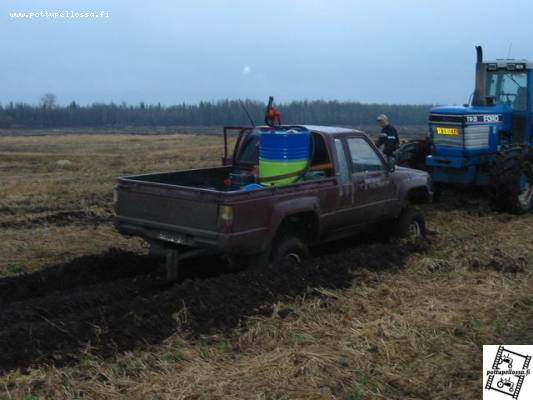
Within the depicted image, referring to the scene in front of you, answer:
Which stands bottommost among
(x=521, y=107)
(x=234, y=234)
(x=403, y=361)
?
(x=403, y=361)

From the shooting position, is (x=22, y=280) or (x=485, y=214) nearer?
(x=22, y=280)

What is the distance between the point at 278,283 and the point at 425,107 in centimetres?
9932

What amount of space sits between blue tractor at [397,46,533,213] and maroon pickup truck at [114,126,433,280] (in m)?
2.88

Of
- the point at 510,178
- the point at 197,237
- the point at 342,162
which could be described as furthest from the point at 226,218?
the point at 510,178

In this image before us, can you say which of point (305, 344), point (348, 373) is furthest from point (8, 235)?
point (348, 373)

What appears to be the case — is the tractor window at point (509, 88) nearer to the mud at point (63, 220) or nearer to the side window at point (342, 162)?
the side window at point (342, 162)

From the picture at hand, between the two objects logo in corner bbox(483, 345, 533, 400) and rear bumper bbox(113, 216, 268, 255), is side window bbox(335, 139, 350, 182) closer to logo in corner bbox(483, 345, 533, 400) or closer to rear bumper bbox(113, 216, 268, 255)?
rear bumper bbox(113, 216, 268, 255)

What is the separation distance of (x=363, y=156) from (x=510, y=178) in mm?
3971

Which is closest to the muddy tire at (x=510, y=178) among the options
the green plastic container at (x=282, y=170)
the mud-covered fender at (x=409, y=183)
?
the mud-covered fender at (x=409, y=183)

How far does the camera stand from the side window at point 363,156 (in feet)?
26.8

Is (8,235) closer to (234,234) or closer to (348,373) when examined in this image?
(234,234)

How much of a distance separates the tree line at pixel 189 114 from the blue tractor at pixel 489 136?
62.3m

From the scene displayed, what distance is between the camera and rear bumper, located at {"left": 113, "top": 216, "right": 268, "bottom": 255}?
6.36 meters

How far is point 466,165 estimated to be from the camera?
467 inches
